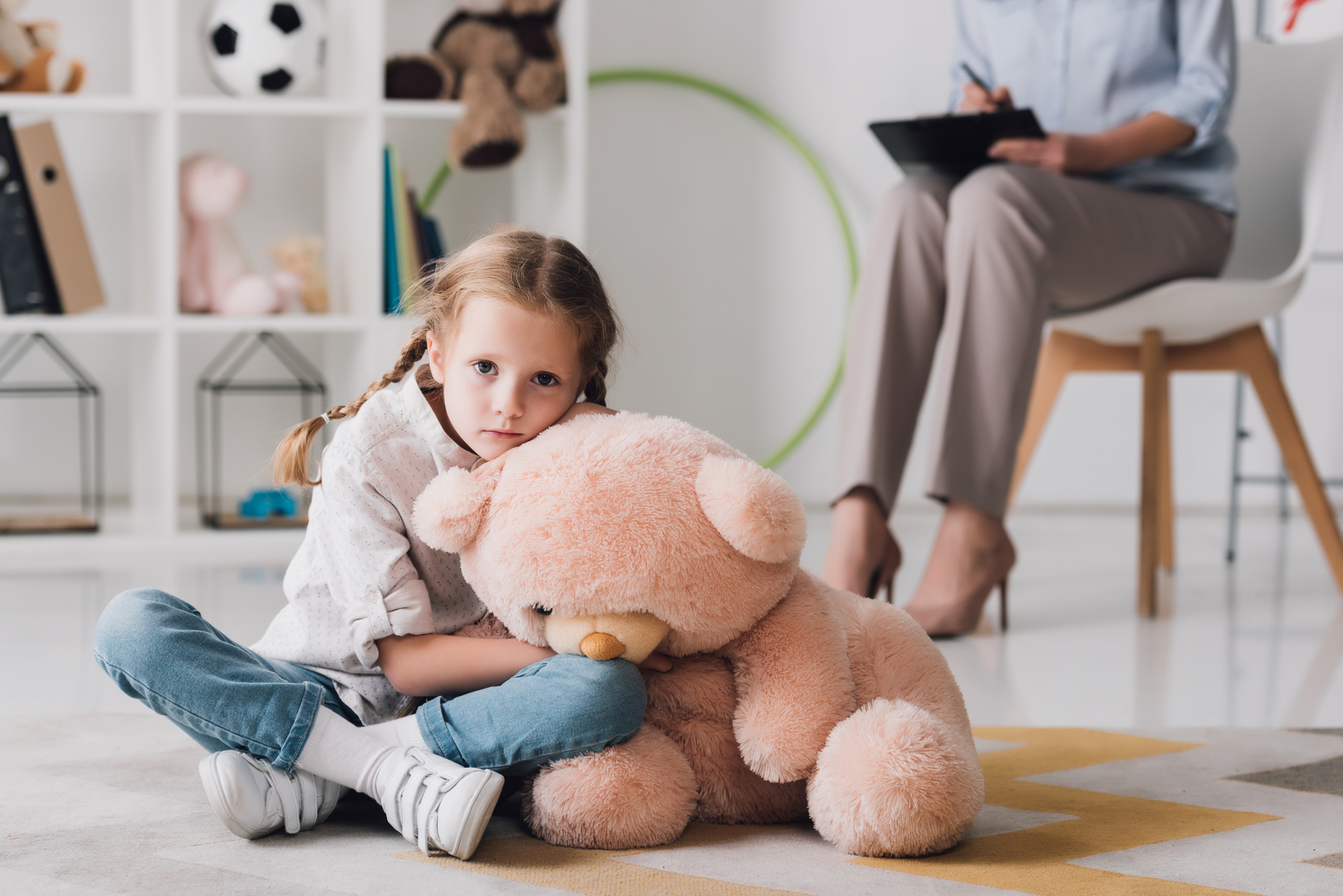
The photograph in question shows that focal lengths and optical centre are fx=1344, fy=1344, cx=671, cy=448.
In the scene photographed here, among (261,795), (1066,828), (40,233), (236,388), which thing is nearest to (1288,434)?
(1066,828)

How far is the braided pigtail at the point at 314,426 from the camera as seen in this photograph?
886 millimetres

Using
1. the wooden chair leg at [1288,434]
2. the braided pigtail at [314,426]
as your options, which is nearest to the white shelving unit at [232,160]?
the braided pigtail at [314,426]

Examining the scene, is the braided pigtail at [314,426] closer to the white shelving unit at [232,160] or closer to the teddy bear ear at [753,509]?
the teddy bear ear at [753,509]

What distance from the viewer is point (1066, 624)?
1556 mm

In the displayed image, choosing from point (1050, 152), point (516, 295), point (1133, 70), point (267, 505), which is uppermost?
point (1133, 70)

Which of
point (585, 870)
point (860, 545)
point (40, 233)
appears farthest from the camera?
point (40, 233)

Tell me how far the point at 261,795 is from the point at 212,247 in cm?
147

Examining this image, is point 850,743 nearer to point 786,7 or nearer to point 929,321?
point 929,321

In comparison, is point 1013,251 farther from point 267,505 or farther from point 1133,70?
point 267,505

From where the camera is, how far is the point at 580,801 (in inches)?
30.1

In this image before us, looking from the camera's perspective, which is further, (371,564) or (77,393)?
(77,393)

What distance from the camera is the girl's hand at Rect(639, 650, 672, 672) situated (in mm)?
824

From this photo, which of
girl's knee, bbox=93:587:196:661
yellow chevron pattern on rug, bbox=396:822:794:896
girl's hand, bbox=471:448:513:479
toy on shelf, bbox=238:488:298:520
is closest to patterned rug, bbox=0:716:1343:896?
yellow chevron pattern on rug, bbox=396:822:794:896

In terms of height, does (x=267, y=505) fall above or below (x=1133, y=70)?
below
